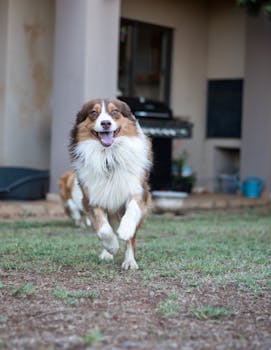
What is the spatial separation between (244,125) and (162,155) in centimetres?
173

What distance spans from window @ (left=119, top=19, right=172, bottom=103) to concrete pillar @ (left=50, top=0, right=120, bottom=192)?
232cm

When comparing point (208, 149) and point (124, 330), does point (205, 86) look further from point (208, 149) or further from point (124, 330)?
point (124, 330)

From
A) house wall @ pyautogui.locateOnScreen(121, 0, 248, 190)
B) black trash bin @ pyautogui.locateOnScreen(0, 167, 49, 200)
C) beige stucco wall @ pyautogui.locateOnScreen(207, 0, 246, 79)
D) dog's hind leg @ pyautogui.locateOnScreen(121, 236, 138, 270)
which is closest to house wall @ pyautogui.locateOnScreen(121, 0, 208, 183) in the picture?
house wall @ pyautogui.locateOnScreen(121, 0, 248, 190)

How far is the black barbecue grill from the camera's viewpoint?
10.9 meters

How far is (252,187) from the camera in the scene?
12445mm

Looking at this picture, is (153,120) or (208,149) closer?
(153,120)

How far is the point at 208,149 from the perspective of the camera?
530 inches

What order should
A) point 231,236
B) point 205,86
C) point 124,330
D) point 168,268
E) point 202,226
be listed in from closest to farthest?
point 124,330
point 168,268
point 231,236
point 202,226
point 205,86

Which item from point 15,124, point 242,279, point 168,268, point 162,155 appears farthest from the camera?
point 162,155

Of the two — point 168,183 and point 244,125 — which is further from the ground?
point 244,125

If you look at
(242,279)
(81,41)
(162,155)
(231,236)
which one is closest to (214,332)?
(242,279)

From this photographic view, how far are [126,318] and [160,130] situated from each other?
23.2 ft

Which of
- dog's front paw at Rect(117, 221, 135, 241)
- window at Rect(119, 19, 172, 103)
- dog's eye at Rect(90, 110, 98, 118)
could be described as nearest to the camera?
dog's front paw at Rect(117, 221, 135, 241)

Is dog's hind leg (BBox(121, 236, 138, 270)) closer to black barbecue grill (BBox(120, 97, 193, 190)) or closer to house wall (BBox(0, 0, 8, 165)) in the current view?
black barbecue grill (BBox(120, 97, 193, 190))
